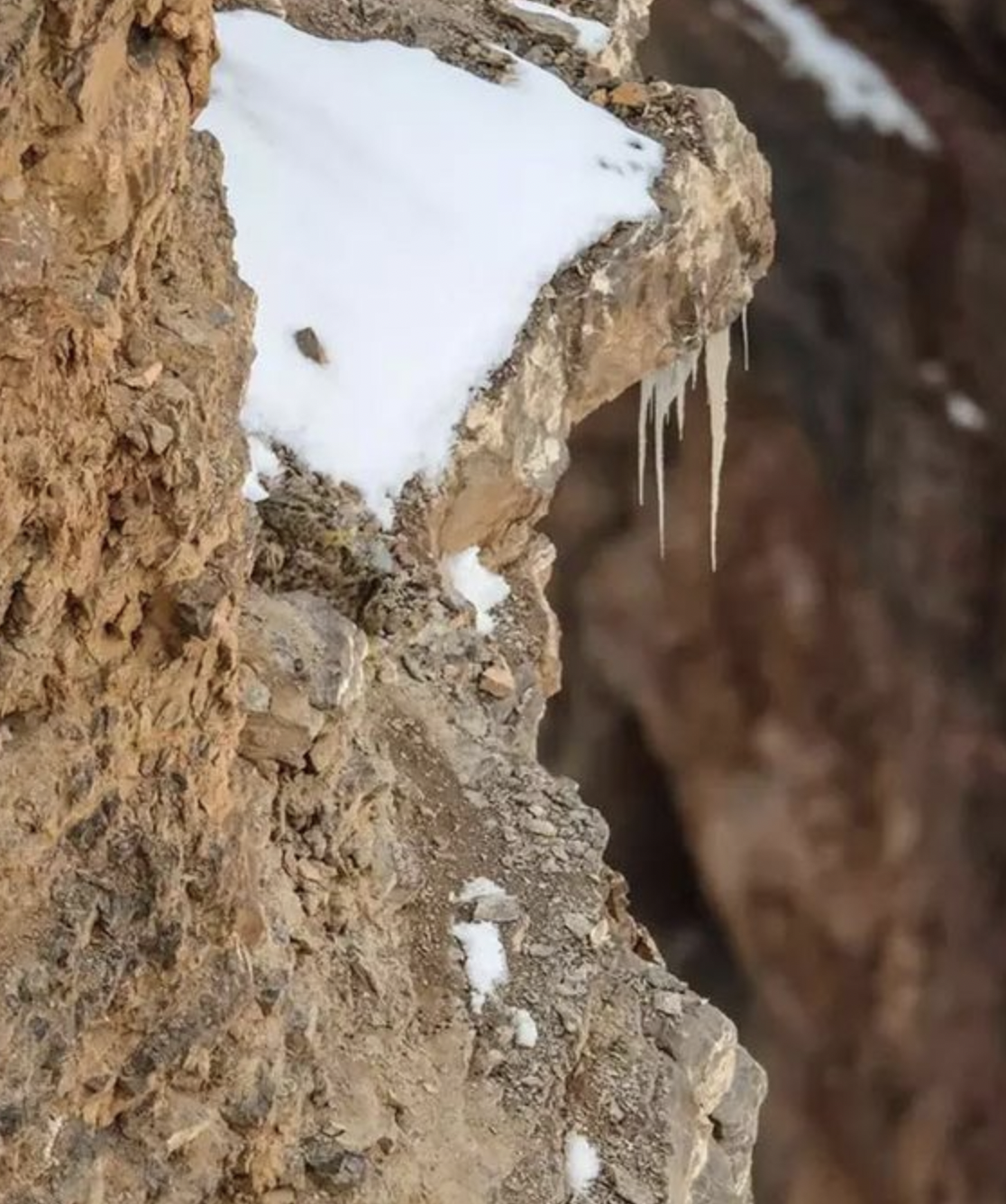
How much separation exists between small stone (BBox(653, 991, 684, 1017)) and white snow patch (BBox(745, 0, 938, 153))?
6205 millimetres

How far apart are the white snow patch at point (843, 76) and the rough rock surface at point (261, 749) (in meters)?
3.65

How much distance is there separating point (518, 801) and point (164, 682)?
1.95 meters

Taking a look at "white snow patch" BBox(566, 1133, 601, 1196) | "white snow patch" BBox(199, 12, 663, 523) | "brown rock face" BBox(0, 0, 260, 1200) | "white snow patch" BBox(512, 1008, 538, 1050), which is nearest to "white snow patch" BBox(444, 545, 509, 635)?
"white snow patch" BBox(199, 12, 663, 523)

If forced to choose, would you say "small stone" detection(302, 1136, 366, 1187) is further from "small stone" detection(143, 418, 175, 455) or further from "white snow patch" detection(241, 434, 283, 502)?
"white snow patch" detection(241, 434, 283, 502)

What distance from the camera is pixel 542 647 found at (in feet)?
16.3

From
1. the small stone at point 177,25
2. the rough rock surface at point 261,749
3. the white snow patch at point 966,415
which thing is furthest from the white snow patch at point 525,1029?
the white snow patch at point 966,415

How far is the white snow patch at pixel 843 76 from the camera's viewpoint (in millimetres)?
8695

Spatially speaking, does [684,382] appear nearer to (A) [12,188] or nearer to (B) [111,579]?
(B) [111,579]

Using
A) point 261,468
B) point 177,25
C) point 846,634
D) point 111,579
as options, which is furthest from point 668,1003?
point 846,634

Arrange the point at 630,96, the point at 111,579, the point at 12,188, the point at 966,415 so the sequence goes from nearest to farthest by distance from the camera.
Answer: the point at 12,188
the point at 111,579
the point at 630,96
the point at 966,415

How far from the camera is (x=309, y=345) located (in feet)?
14.6

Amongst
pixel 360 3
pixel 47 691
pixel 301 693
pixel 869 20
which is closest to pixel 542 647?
pixel 301 693

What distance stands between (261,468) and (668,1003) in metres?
1.87

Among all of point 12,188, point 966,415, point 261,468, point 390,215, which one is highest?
point 12,188
